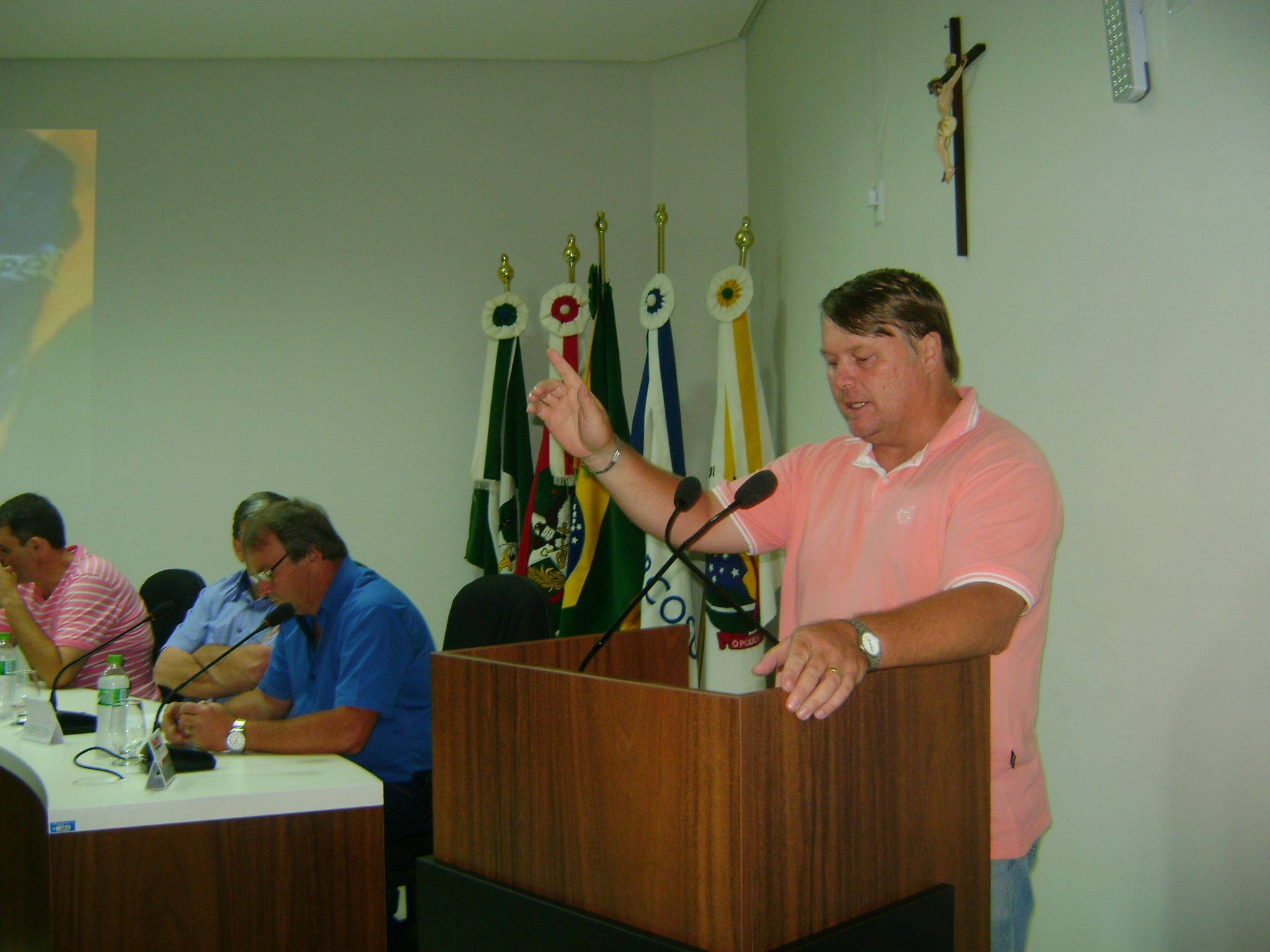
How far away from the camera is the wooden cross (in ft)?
7.22

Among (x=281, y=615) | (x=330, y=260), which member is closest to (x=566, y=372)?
(x=281, y=615)

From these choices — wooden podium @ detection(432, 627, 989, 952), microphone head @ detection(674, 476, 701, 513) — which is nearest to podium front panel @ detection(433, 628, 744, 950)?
wooden podium @ detection(432, 627, 989, 952)

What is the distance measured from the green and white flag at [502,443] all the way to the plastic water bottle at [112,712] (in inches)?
67.8

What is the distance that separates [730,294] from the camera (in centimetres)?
329

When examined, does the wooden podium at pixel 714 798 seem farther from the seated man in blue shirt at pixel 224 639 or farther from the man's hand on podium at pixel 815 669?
the seated man in blue shirt at pixel 224 639

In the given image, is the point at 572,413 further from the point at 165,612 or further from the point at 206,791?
the point at 165,612

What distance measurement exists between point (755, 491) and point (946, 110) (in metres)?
1.36

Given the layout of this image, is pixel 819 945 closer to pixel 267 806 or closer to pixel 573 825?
pixel 573 825

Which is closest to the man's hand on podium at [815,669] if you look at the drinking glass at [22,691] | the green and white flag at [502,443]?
the drinking glass at [22,691]

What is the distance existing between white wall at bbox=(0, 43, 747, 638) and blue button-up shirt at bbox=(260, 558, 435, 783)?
6.16 feet

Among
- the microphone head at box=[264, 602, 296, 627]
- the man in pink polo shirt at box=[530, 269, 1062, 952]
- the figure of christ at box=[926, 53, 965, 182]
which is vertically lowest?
the microphone head at box=[264, 602, 296, 627]

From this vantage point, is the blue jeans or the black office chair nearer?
the blue jeans

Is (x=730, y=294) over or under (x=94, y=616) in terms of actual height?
over

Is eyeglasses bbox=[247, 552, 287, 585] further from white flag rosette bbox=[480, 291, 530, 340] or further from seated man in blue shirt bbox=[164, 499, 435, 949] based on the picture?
white flag rosette bbox=[480, 291, 530, 340]
